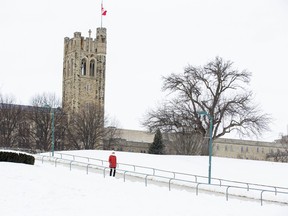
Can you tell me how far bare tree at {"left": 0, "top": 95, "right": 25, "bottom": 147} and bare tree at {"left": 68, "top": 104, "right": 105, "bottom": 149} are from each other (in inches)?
311

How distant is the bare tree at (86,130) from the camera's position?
9412cm

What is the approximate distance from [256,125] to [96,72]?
234 ft

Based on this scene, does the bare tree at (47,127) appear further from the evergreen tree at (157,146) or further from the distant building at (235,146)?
the distant building at (235,146)

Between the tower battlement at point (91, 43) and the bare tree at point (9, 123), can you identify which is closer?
the bare tree at point (9, 123)

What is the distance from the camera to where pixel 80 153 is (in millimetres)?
57188

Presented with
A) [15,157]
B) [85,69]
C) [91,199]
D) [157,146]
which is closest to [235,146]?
[85,69]

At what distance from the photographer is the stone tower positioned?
417ft

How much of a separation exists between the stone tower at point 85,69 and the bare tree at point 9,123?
3203 cm

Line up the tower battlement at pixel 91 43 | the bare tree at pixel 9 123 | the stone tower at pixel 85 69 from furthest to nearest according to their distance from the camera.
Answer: the tower battlement at pixel 91 43
the stone tower at pixel 85 69
the bare tree at pixel 9 123

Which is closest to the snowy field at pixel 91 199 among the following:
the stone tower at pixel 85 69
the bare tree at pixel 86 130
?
the bare tree at pixel 86 130

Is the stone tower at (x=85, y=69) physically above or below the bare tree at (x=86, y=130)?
above

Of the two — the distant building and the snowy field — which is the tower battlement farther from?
the snowy field

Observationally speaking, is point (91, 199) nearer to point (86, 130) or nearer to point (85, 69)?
point (86, 130)

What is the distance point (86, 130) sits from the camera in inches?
3794
